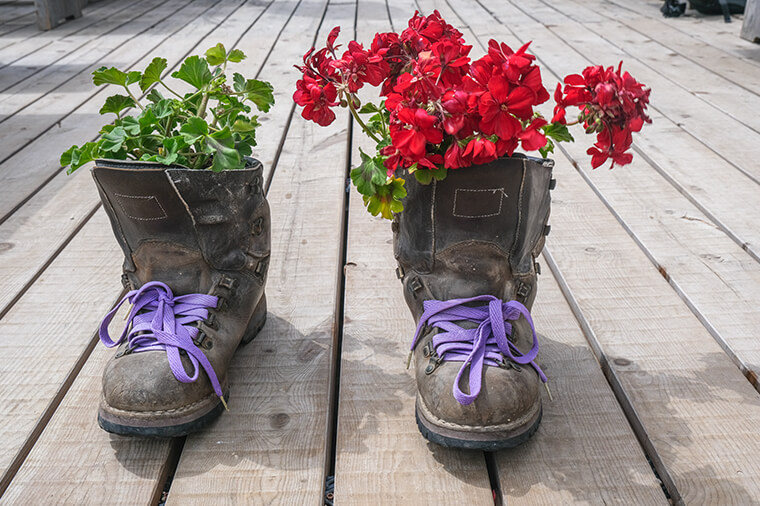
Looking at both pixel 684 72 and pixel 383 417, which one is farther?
pixel 684 72

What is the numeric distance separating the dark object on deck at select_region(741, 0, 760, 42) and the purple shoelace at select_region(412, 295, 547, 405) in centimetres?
301

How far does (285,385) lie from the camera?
1.17 meters

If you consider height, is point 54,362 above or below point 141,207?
below

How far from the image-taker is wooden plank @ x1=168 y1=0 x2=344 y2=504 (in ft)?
3.18

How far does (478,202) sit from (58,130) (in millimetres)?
1862

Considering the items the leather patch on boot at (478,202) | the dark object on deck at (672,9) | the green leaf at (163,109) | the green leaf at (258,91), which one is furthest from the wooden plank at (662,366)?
the dark object on deck at (672,9)

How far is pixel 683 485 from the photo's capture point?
37.4 inches

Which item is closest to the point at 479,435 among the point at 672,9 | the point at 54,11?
the point at 672,9

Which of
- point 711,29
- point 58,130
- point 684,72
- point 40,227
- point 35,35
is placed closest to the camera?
point 40,227

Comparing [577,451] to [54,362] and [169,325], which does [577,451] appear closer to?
[169,325]

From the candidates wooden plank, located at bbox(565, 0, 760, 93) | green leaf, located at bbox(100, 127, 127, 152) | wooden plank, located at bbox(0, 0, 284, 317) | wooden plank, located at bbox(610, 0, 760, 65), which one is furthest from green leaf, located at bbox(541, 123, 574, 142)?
wooden plank, located at bbox(610, 0, 760, 65)

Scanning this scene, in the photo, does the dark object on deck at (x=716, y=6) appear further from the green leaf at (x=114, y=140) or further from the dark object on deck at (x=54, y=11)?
the green leaf at (x=114, y=140)

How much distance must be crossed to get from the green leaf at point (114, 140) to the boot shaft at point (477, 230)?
425 millimetres

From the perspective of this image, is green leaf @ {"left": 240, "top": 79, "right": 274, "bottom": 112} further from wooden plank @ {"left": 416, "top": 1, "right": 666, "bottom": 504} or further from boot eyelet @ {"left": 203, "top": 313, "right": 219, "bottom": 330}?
wooden plank @ {"left": 416, "top": 1, "right": 666, "bottom": 504}
